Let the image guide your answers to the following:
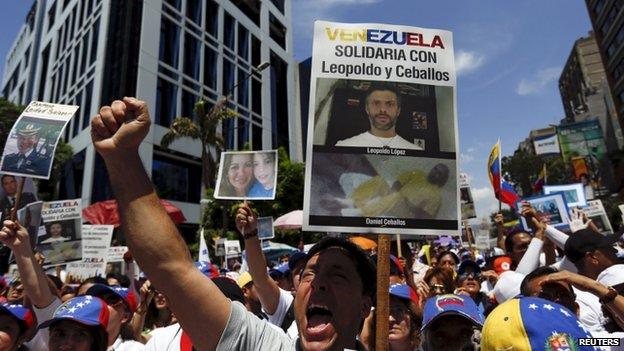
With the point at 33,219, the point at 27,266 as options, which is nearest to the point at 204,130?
the point at 33,219

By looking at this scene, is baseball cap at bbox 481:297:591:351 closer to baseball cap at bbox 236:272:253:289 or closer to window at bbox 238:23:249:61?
baseball cap at bbox 236:272:253:289

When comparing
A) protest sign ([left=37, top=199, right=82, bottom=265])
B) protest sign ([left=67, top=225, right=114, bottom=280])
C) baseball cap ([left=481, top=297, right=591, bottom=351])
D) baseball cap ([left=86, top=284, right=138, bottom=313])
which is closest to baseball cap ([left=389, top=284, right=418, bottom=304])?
baseball cap ([left=481, top=297, right=591, bottom=351])

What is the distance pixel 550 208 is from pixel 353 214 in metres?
6.42

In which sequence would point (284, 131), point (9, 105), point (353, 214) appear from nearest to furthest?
point (353, 214)
point (9, 105)
point (284, 131)

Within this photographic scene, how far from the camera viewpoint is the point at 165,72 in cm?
2956

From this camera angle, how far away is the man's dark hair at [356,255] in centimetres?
213

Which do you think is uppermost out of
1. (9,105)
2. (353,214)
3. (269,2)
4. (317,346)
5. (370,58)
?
(269,2)

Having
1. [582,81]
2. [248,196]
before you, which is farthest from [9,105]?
[582,81]

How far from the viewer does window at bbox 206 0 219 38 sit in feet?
116

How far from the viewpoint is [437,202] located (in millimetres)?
2699

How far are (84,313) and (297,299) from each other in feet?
5.79

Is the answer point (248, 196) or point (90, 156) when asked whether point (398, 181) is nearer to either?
point (248, 196)

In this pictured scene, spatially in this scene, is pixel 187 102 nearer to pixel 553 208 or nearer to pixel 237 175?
pixel 553 208

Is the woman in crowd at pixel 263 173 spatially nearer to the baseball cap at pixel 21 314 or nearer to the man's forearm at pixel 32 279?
the man's forearm at pixel 32 279
